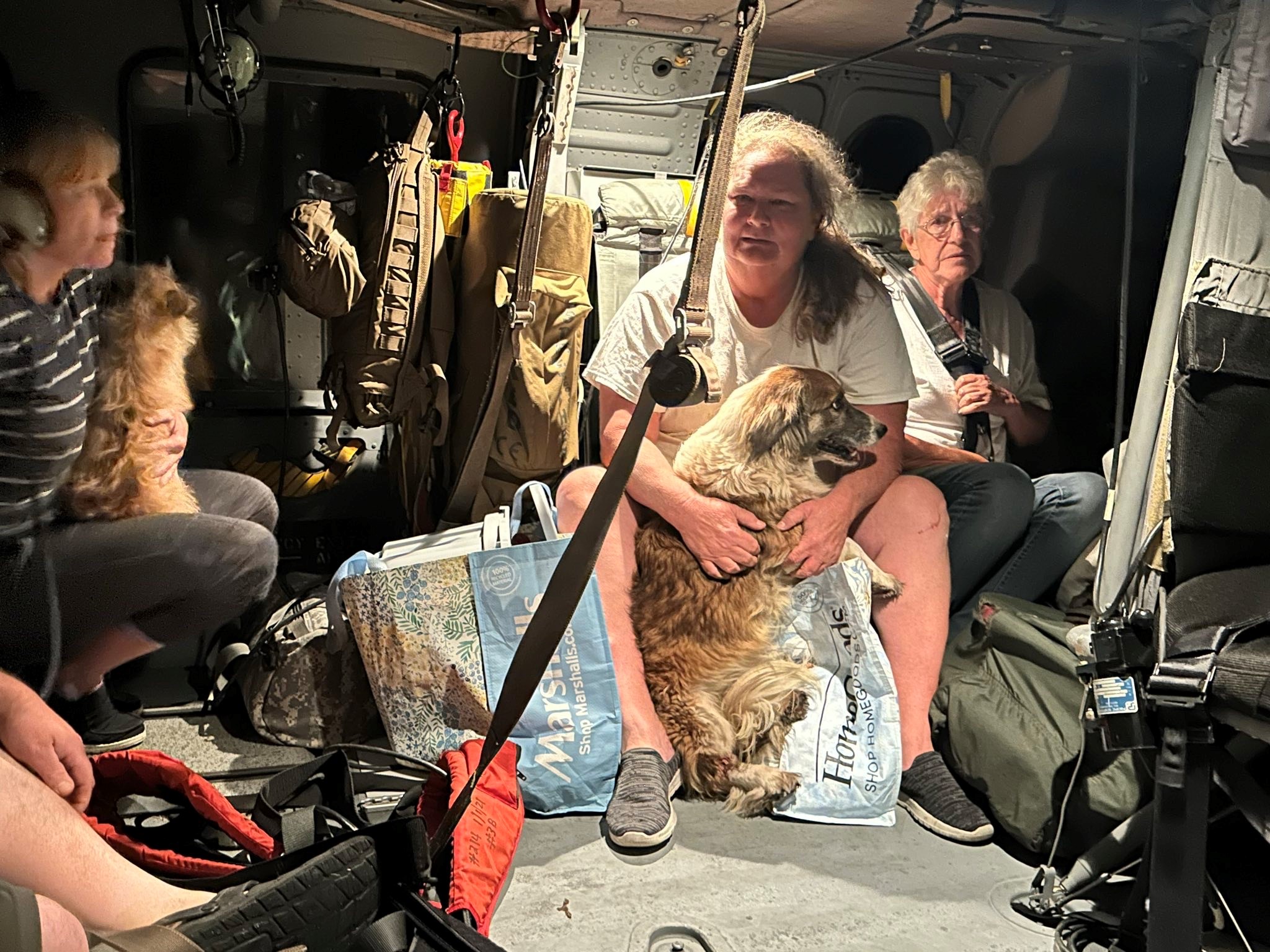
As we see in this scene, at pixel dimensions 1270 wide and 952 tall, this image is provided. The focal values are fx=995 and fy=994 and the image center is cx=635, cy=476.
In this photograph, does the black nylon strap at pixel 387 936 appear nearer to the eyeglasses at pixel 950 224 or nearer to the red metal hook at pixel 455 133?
the red metal hook at pixel 455 133

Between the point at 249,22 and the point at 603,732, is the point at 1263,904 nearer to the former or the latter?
the point at 603,732

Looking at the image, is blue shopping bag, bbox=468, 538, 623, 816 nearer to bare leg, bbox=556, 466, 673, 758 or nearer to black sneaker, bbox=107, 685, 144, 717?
bare leg, bbox=556, 466, 673, 758

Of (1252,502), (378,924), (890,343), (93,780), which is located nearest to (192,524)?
(93,780)

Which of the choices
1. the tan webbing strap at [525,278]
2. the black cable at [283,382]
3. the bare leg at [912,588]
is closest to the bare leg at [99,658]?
the black cable at [283,382]

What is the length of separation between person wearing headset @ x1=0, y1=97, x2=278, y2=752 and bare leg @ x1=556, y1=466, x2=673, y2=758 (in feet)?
2.84

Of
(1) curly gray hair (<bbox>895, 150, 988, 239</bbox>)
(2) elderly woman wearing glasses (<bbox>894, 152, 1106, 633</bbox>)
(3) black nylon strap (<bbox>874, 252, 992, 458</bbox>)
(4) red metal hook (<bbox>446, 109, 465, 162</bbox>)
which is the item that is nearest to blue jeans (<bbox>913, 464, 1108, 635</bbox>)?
(2) elderly woman wearing glasses (<bbox>894, 152, 1106, 633</bbox>)

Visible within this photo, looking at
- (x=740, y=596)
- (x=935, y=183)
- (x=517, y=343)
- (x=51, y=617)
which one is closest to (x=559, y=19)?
(x=517, y=343)

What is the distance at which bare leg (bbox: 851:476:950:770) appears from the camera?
2598 mm

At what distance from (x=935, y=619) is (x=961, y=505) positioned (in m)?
0.31

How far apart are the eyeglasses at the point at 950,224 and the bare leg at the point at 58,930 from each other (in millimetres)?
2315

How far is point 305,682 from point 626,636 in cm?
76

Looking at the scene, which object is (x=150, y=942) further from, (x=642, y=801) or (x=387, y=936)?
(x=642, y=801)

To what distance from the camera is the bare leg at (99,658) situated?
6.31ft

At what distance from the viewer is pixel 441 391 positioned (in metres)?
2.22
